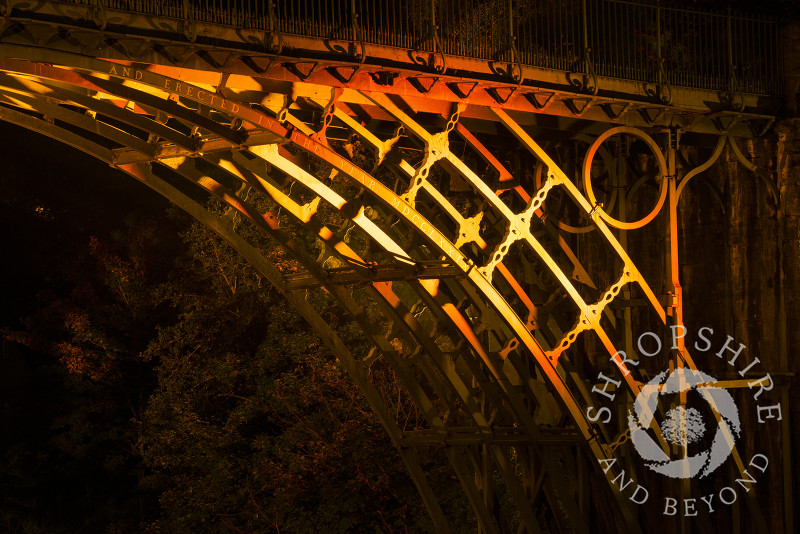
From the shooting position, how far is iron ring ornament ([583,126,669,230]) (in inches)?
508

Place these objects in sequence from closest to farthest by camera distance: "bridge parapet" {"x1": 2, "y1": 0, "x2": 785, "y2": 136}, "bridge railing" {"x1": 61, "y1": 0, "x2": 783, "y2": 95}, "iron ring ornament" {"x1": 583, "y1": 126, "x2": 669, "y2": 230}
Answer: "bridge parapet" {"x1": 2, "y1": 0, "x2": 785, "y2": 136} → "bridge railing" {"x1": 61, "y1": 0, "x2": 783, "y2": 95} → "iron ring ornament" {"x1": 583, "y1": 126, "x2": 669, "y2": 230}

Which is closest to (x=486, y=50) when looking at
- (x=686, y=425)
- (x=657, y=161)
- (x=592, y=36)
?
(x=592, y=36)

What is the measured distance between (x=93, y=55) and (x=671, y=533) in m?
8.06

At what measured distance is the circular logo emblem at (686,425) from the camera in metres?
13.5

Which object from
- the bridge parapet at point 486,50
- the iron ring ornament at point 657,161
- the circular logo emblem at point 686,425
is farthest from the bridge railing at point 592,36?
the circular logo emblem at point 686,425

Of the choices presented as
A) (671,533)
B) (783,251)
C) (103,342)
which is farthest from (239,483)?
(783,251)

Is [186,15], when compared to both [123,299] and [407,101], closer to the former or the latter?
[407,101]

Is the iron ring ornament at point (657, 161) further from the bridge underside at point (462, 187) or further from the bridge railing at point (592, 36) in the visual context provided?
the bridge railing at point (592, 36)

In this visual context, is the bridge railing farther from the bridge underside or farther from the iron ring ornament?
the iron ring ornament

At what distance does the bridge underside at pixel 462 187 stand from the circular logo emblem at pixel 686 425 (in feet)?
0.57

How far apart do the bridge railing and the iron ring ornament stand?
0.57 meters

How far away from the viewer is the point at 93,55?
10.2 metres

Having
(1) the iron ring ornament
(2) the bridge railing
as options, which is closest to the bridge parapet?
(2) the bridge railing

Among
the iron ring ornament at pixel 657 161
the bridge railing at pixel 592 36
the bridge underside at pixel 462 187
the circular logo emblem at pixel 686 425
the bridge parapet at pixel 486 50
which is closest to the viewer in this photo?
the bridge parapet at pixel 486 50
